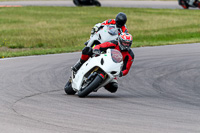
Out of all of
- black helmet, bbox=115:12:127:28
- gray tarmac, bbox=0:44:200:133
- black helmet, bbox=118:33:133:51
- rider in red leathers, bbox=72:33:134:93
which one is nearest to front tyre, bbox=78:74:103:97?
gray tarmac, bbox=0:44:200:133

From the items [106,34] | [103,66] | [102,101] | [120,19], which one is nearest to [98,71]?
Answer: [103,66]

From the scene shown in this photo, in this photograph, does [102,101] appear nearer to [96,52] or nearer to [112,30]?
[96,52]

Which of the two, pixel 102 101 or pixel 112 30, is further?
pixel 112 30

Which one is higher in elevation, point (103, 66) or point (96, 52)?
point (96, 52)

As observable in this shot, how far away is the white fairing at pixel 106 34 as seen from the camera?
30.0 ft

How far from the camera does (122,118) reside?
6.64 m

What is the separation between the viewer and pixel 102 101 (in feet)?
26.9

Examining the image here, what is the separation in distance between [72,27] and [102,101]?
76.2 feet

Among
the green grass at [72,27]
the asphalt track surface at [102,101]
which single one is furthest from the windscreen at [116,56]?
the green grass at [72,27]

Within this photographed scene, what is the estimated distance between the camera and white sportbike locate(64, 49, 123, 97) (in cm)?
823

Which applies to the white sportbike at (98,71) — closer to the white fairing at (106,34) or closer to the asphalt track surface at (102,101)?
the asphalt track surface at (102,101)

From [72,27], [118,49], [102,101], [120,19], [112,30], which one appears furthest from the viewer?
[72,27]

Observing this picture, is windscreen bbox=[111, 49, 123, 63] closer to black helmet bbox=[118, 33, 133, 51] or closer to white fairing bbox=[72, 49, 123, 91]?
white fairing bbox=[72, 49, 123, 91]

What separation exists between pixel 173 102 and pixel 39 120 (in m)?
2.98
